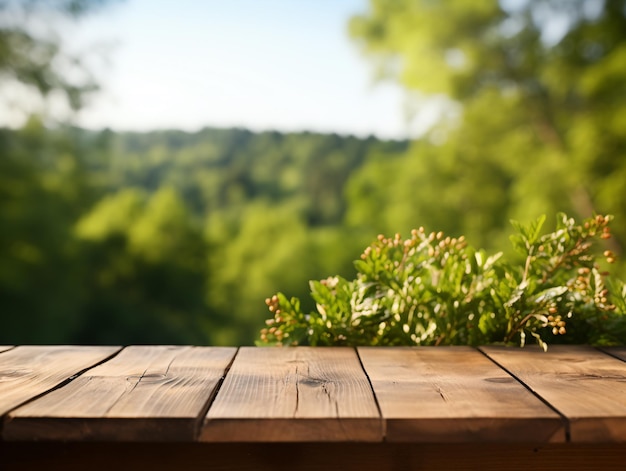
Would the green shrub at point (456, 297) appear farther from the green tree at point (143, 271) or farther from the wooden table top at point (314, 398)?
the green tree at point (143, 271)

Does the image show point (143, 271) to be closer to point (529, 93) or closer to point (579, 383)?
point (529, 93)

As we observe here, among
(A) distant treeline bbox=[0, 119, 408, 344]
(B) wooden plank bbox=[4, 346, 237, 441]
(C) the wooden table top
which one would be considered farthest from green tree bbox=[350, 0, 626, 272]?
(B) wooden plank bbox=[4, 346, 237, 441]

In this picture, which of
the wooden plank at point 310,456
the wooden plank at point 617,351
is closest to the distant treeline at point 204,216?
the wooden plank at point 617,351

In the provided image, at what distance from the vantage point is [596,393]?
128 centimetres

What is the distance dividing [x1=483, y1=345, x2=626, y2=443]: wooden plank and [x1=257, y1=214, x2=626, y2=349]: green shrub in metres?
0.18

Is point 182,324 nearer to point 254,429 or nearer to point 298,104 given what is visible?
point 298,104

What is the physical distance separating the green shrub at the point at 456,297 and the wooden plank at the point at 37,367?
498 millimetres

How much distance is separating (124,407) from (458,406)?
21.0 inches

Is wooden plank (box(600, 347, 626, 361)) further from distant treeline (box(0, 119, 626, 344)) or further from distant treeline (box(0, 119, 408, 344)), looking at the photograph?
distant treeline (box(0, 119, 408, 344))

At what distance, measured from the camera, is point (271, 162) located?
118 feet

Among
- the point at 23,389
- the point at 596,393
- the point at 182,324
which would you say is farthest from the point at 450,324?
the point at 182,324

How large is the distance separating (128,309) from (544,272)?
909 inches

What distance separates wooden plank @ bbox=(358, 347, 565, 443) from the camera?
Result: 1.10 meters

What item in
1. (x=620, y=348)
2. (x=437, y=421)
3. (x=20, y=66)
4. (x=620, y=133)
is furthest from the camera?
(x=20, y=66)
